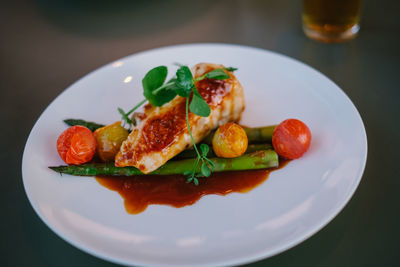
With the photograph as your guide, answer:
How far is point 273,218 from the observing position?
2.24 m

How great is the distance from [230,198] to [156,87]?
1.02m

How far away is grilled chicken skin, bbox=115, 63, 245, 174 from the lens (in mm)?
2680

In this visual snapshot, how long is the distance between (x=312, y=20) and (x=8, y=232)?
11.2ft

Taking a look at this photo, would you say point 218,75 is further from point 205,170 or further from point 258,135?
point 205,170

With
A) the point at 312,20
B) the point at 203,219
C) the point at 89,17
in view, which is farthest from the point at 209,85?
the point at 89,17

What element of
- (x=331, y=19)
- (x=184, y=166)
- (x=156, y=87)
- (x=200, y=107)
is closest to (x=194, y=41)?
(x=331, y=19)

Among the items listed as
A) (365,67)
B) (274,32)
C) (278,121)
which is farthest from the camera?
(274,32)

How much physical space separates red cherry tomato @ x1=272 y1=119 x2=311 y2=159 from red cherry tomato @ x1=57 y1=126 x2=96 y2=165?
4.56ft

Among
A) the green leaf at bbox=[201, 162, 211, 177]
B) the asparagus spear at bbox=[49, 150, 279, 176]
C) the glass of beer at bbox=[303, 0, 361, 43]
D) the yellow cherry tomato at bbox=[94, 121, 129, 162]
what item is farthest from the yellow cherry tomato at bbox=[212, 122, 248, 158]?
the glass of beer at bbox=[303, 0, 361, 43]

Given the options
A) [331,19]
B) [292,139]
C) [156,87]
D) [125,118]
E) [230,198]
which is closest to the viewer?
[230,198]

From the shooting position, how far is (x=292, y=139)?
2.61m

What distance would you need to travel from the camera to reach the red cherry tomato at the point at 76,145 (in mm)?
2738

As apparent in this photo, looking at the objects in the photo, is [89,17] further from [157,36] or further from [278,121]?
[278,121]

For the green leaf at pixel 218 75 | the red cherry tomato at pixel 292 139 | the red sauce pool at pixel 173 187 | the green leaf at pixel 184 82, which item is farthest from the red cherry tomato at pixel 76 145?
the red cherry tomato at pixel 292 139
